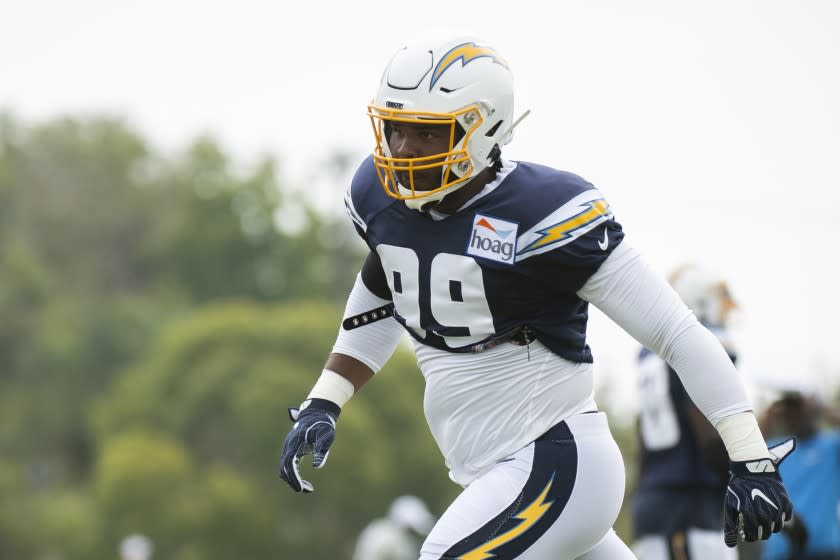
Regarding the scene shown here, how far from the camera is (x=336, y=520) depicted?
34031 mm

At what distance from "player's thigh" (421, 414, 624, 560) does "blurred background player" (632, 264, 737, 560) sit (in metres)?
2.30

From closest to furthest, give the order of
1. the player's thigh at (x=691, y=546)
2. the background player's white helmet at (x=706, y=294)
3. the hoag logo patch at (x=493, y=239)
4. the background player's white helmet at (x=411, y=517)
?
the hoag logo patch at (x=493, y=239), the player's thigh at (x=691, y=546), the background player's white helmet at (x=706, y=294), the background player's white helmet at (x=411, y=517)

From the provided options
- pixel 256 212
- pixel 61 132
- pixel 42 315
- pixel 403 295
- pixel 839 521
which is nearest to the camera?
pixel 403 295

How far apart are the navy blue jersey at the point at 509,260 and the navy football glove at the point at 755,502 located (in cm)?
60

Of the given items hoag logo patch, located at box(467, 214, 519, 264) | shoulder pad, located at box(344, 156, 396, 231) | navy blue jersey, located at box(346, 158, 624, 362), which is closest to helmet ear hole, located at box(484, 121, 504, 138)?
navy blue jersey, located at box(346, 158, 624, 362)

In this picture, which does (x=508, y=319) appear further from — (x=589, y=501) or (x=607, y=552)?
(x=607, y=552)

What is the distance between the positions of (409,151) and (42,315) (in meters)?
A: 46.5

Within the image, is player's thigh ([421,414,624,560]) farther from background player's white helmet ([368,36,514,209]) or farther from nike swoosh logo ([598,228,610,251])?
background player's white helmet ([368,36,514,209])

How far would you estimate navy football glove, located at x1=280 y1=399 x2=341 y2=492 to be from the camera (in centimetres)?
421

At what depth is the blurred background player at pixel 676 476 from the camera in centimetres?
628

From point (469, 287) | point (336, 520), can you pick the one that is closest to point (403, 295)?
point (469, 287)

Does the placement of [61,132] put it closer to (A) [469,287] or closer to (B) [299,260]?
(B) [299,260]

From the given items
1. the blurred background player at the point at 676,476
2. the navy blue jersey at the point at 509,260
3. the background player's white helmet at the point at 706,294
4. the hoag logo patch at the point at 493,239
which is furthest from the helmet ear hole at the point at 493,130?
the background player's white helmet at the point at 706,294

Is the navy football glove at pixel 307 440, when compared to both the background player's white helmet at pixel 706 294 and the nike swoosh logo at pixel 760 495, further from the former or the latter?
the background player's white helmet at pixel 706 294
